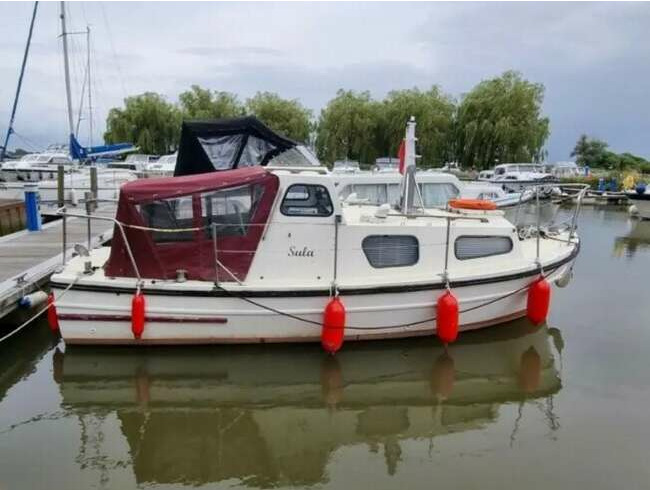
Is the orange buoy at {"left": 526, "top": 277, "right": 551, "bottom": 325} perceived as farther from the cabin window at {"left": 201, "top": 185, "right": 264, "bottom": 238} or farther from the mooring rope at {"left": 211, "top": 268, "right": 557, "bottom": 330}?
the cabin window at {"left": 201, "top": 185, "right": 264, "bottom": 238}

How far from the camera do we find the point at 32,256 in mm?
9461

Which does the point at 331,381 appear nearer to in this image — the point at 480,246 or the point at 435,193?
the point at 480,246

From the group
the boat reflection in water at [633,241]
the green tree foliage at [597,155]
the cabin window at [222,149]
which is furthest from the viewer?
the green tree foliage at [597,155]

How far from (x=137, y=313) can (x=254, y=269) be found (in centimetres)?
155

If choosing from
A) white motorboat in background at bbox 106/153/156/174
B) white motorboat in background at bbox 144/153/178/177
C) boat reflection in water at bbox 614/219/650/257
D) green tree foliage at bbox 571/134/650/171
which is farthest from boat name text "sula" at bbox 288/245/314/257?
green tree foliage at bbox 571/134/650/171

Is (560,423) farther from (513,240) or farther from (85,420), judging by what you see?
(85,420)

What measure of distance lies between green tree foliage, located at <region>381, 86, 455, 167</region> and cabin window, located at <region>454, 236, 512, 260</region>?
28.7 metres

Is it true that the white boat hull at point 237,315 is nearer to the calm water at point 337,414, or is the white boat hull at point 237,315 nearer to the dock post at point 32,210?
the calm water at point 337,414

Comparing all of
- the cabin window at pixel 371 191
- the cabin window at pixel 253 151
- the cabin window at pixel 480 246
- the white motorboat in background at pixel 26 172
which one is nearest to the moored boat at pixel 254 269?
the cabin window at pixel 480 246

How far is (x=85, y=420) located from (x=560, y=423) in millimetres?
5184

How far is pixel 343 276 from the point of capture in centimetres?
702

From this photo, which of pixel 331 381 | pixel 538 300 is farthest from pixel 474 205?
pixel 331 381

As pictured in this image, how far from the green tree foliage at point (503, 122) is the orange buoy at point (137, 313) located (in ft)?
107

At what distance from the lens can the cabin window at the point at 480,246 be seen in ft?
24.6
